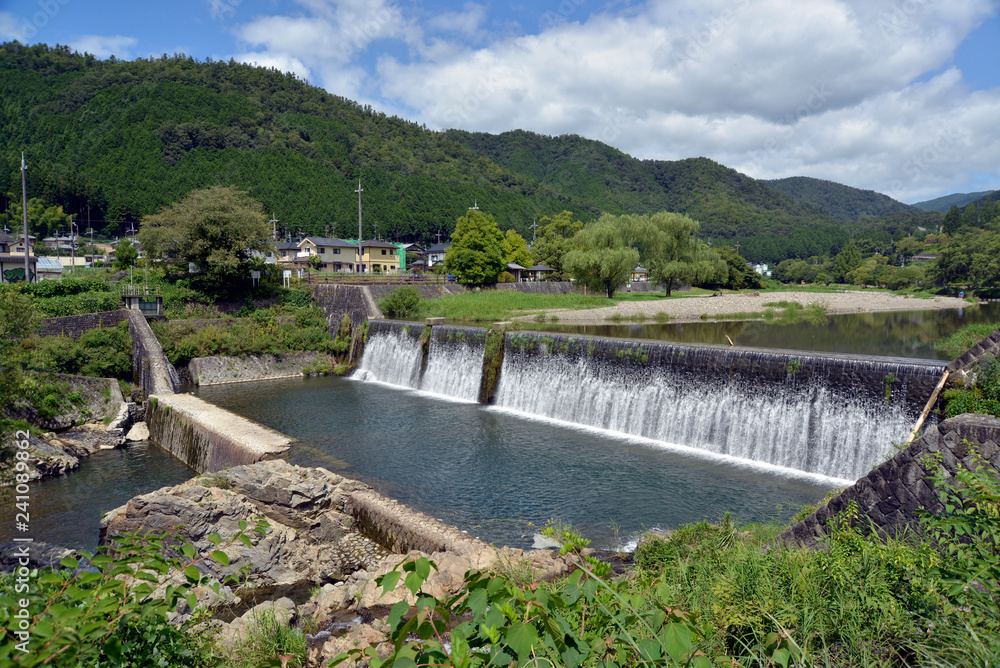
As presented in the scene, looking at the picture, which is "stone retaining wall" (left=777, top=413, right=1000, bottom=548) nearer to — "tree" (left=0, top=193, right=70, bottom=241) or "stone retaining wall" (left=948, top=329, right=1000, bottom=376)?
"stone retaining wall" (left=948, top=329, right=1000, bottom=376)

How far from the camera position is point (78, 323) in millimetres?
21438

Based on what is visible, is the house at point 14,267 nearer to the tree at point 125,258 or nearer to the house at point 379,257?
the tree at point 125,258

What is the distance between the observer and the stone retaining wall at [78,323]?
2080 cm

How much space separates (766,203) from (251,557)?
172 metres

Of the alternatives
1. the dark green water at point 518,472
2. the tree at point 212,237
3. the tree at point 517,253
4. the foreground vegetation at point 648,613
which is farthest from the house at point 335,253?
the foreground vegetation at point 648,613

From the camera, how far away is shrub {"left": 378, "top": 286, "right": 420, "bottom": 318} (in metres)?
30.0

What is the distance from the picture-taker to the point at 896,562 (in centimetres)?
357

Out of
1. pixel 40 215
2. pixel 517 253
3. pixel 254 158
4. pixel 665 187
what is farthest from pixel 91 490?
pixel 665 187

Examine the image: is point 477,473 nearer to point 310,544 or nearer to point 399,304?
point 310,544

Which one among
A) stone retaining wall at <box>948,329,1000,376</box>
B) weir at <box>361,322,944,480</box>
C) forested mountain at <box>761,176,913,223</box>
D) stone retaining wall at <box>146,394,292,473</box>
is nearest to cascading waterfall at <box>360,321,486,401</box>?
weir at <box>361,322,944,480</box>

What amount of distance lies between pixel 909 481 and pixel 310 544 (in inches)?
328

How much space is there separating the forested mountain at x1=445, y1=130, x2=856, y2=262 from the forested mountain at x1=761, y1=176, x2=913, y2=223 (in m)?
25.9

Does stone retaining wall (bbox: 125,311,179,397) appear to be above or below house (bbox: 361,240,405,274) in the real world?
below

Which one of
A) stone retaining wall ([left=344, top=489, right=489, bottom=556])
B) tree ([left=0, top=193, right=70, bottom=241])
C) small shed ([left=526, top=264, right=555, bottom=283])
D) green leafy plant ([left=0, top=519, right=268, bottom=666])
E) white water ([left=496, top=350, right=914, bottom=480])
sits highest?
tree ([left=0, top=193, right=70, bottom=241])
